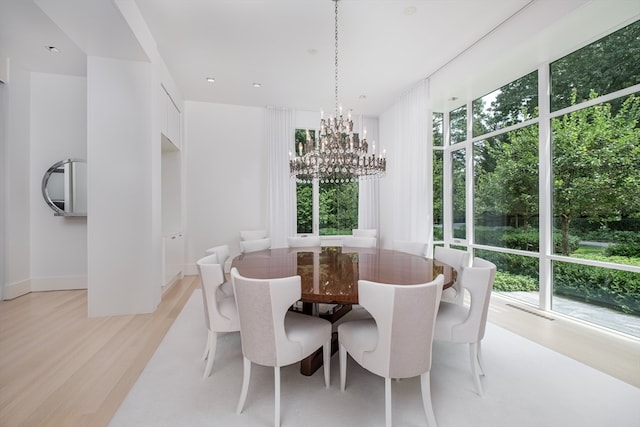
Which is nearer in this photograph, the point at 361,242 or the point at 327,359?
the point at 327,359

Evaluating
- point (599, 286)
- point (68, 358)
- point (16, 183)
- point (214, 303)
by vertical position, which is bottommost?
point (68, 358)

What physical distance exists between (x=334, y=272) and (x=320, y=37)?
2.71m

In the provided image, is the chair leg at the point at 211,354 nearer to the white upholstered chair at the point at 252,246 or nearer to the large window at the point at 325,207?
the white upholstered chair at the point at 252,246

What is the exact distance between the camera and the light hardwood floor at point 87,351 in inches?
67.1

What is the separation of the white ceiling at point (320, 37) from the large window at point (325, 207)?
199 centimetres

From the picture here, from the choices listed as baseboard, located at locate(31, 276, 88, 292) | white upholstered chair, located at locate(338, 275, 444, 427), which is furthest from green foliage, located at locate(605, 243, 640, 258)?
Result: baseboard, located at locate(31, 276, 88, 292)

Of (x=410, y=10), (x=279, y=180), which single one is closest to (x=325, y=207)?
(x=279, y=180)

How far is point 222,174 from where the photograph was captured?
5.21m

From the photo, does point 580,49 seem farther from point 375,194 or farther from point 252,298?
point 252,298

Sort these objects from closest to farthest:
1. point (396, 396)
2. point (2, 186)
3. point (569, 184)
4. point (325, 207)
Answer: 1. point (396, 396)
2. point (569, 184)
3. point (2, 186)
4. point (325, 207)

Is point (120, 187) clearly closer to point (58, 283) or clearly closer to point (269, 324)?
point (58, 283)

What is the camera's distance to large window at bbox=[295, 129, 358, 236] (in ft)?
18.2

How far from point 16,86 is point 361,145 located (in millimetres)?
4828

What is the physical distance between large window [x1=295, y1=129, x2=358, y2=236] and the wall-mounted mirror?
11.3 feet
